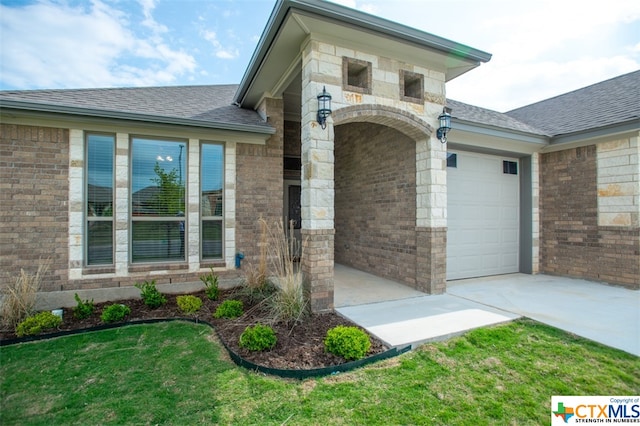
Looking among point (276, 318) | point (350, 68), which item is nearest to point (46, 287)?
point (276, 318)

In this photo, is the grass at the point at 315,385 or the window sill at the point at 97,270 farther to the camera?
the window sill at the point at 97,270

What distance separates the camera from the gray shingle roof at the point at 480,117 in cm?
648

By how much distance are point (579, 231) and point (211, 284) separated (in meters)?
7.78

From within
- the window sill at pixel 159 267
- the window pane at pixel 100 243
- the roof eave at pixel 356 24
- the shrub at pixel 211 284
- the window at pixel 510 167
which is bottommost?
the shrub at pixel 211 284

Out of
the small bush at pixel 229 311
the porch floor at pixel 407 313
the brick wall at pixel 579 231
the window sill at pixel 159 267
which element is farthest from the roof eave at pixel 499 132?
the window sill at pixel 159 267

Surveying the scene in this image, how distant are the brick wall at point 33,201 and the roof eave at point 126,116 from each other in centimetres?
46

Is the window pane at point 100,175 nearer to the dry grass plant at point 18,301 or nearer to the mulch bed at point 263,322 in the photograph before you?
the dry grass plant at point 18,301

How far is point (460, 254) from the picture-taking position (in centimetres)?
650

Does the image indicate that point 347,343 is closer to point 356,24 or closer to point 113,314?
point 113,314

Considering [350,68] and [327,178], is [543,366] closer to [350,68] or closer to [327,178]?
[327,178]

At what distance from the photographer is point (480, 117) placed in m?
7.01

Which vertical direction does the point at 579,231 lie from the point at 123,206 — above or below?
below

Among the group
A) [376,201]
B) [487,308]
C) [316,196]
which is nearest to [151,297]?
[316,196]

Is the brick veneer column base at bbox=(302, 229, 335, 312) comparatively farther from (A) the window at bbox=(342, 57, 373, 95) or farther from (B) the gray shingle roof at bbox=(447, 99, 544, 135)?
(B) the gray shingle roof at bbox=(447, 99, 544, 135)
